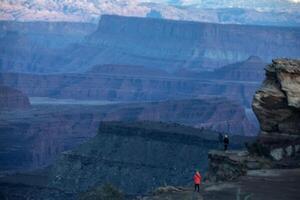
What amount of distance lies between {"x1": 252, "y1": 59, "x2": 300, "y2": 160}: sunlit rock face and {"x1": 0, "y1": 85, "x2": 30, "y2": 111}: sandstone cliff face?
127 meters

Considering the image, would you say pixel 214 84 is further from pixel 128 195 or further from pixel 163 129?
pixel 128 195

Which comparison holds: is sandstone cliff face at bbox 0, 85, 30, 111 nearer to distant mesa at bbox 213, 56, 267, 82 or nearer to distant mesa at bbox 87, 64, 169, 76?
distant mesa at bbox 87, 64, 169, 76

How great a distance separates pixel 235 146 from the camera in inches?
3002

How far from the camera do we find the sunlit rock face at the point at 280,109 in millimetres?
32969

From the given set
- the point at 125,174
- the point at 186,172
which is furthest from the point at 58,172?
the point at 186,172

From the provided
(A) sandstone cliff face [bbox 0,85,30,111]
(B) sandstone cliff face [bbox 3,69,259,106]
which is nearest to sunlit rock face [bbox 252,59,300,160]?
(A) sandstone cliff face [bbox 0,85,30,111]

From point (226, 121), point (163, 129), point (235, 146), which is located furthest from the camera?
point (226, 121)

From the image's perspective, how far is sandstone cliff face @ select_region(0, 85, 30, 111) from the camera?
15962cm

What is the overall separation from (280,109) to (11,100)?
129m

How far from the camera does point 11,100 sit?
160250mm

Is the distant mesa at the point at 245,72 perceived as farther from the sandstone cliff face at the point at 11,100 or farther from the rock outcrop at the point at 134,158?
the rock outcrop at the point at 134,158

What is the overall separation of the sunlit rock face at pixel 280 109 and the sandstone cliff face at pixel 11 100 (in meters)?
127

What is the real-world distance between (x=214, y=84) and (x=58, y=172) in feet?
345

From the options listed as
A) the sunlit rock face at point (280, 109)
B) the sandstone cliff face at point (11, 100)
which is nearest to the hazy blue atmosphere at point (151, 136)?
the sunlit rock face at point (280, 109)
